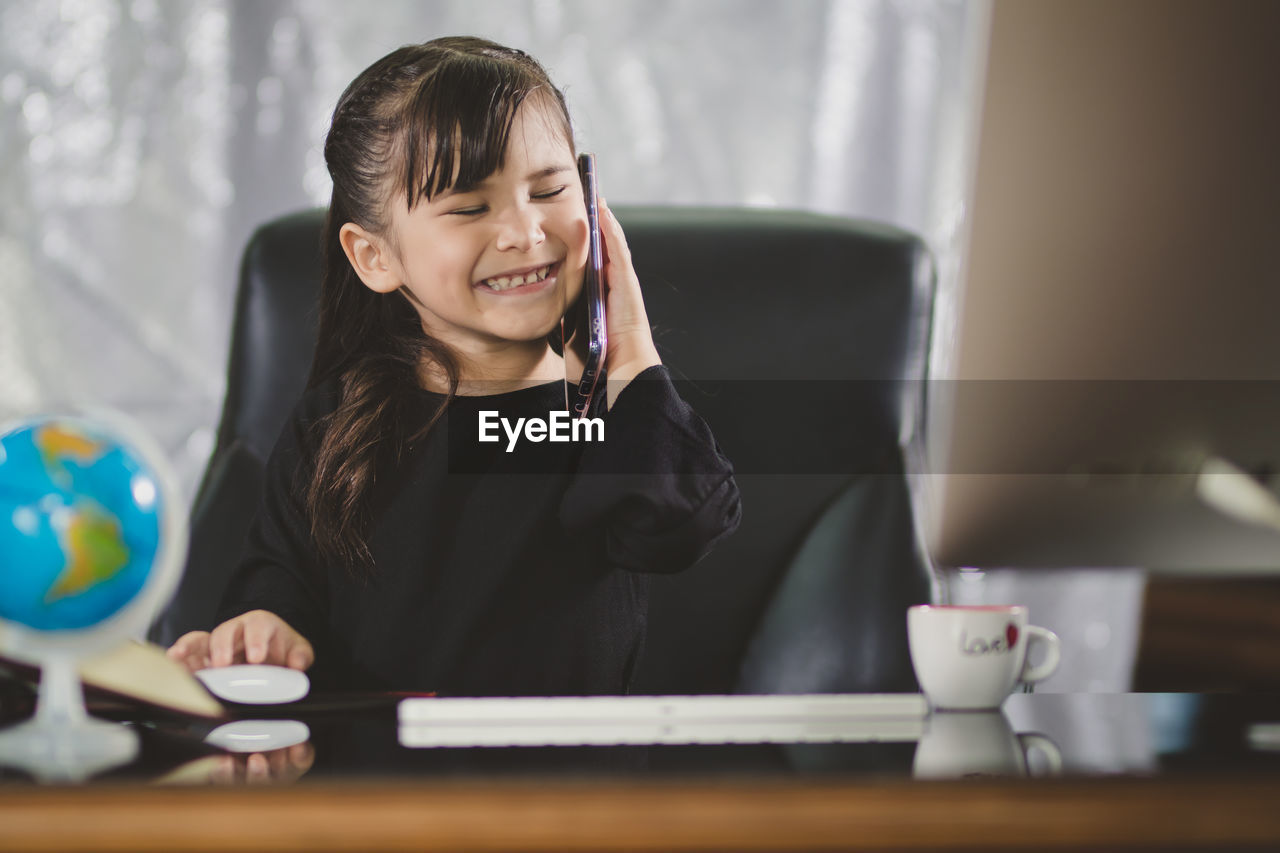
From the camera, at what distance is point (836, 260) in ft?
3.22

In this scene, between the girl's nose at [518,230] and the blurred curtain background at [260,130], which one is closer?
the girl's nose at [518,230]

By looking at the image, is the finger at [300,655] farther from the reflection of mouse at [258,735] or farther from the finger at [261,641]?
the reflection of mouse at [258,735]

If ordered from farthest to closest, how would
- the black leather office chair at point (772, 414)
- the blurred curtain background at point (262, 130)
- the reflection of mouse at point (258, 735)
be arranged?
the blurred curtain background at point (262, 130) → the black leather office chair at point (772, 414) → the reflection of mouse at point (258, 735)

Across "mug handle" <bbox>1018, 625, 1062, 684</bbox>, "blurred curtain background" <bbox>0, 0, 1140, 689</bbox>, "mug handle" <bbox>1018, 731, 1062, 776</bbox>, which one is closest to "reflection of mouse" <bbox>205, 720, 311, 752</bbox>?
"mug handle" <bbox>1018, 731, 1062, 776</bbox>

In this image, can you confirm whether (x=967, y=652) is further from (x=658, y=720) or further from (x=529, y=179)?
(x=529, y=179)

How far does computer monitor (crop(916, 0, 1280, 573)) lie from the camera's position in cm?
57

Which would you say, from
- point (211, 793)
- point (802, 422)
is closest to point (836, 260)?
point (802, 422)

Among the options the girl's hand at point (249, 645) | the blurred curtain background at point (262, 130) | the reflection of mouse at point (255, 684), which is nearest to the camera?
the reflection of mouse at point (255, 684)

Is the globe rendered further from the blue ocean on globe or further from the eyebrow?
the eyebrow

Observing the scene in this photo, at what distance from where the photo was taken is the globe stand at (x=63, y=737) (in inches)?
16.6

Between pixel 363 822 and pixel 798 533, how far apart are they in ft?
2.12

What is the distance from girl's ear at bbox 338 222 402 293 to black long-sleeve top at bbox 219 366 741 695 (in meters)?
0.09

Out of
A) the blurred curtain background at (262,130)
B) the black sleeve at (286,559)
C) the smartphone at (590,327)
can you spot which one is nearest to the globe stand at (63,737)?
the black sleeve at (286,559)

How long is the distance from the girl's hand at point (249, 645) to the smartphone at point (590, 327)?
0.82 feet
